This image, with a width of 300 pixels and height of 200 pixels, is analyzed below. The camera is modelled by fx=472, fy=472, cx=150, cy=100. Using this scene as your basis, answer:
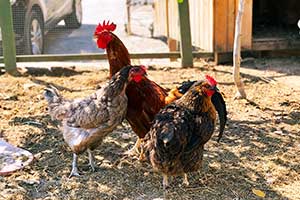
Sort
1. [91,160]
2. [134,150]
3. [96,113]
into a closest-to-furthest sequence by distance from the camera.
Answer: [96,113], [91,160], [134,150]

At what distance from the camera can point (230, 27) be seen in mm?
6461

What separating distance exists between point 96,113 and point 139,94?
382 mm

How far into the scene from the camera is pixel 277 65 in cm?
648

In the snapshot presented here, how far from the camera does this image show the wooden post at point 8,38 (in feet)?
20.5

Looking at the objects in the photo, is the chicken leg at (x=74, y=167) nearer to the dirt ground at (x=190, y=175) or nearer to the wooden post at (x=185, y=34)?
the dirt ground at (x=190, y=175)

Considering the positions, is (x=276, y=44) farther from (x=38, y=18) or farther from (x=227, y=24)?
(x=38, y=18)

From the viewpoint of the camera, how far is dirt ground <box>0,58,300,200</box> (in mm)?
3559

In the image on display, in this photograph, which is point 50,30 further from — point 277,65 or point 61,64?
point 277,65

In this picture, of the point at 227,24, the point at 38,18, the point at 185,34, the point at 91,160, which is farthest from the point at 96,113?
the point at 38,18

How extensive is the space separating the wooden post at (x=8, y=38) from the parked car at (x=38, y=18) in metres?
0.41

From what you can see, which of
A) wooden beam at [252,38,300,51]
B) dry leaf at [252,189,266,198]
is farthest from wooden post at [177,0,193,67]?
dry leaf at [252,189,266,198]

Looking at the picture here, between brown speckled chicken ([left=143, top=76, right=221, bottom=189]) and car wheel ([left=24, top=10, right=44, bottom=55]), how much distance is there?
4163mm

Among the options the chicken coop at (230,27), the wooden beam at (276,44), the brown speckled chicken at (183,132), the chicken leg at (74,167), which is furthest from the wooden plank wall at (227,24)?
the chicken leg at (74,167)

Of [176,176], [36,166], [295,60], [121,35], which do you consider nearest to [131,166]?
[176,176]
